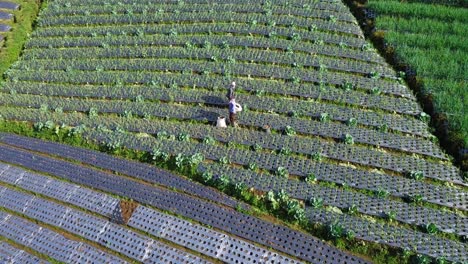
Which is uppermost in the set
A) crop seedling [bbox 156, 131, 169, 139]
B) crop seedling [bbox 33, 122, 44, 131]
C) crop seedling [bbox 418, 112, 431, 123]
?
crop seedling [bbox 418, 112, 431, 123]

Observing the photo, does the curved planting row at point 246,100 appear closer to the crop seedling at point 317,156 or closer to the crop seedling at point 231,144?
the crop seedling at point 317,156

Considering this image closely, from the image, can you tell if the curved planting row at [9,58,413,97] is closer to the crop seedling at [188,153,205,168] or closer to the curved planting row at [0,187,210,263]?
the crop seedling at [188,153,205,168]

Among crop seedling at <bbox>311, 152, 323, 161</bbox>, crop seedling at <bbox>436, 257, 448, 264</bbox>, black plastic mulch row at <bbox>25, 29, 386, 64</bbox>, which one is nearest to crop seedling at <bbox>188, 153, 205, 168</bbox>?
crop seedling at <bbox>311, 152, 323, 161</bbox>

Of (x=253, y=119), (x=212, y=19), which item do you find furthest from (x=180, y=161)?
(x=212, y=19)

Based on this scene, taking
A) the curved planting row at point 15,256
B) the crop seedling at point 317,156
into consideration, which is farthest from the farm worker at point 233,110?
the curved planting row at point 15,256

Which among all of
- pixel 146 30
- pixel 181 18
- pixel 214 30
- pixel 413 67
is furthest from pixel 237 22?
pixel 413 67

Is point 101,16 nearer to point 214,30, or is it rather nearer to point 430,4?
point 214,30
